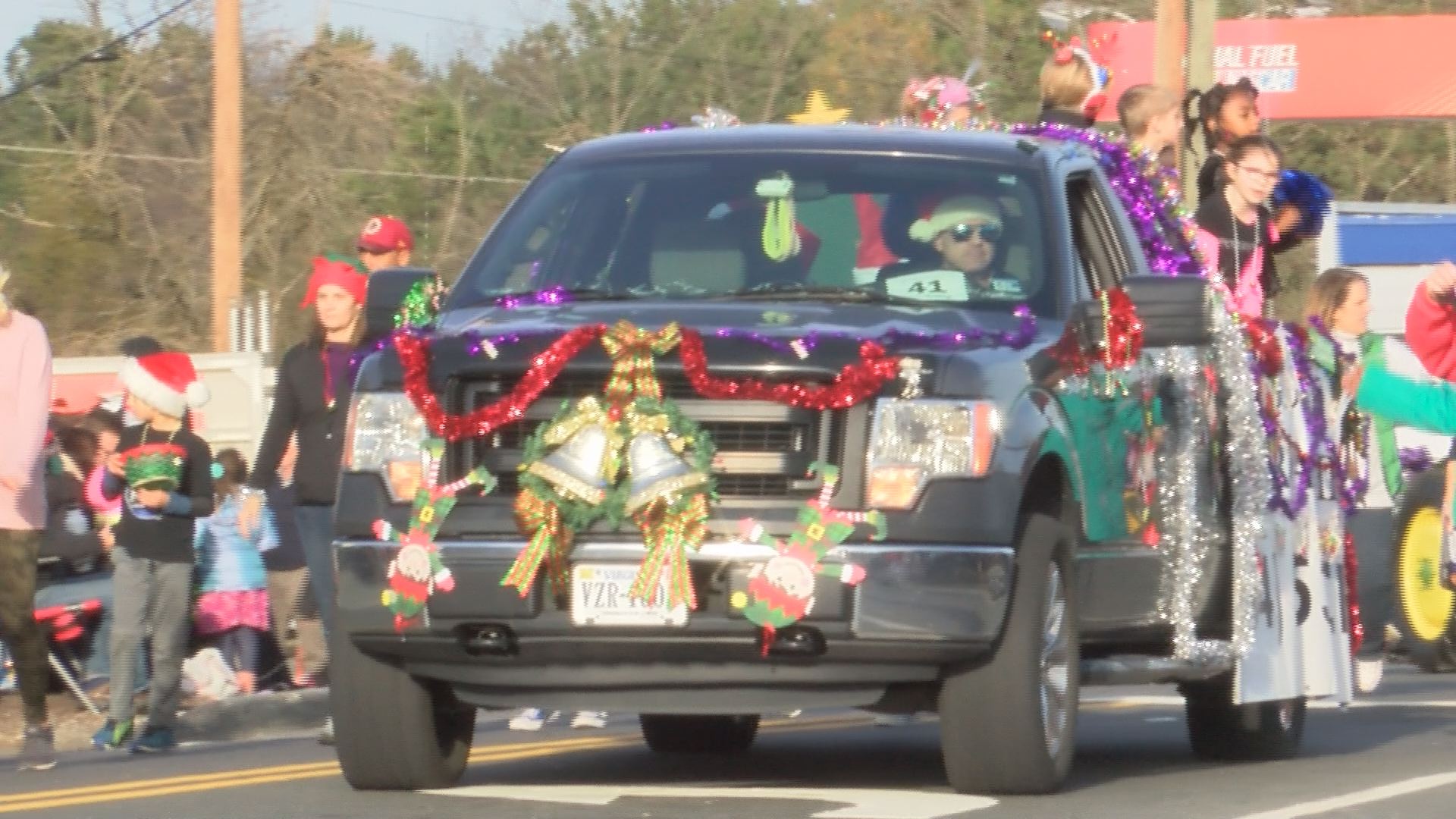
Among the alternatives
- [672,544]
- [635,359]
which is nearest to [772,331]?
[635,359]

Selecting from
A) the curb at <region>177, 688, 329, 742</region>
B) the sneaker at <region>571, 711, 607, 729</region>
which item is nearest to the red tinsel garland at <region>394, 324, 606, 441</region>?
the sneaker at <region>571, 711, 607, 729</region>

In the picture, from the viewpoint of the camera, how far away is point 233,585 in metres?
14.4

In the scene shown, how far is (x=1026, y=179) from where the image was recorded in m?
9.20

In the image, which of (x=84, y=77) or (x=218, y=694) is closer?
(x=218, y=694)

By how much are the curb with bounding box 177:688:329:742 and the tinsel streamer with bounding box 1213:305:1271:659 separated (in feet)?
15.3

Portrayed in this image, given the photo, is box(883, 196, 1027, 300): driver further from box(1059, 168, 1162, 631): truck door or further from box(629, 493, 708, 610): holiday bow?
box(629, 493, 708, 610): holiday bow

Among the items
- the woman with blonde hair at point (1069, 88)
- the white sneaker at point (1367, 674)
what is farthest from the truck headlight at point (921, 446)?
the white sneaker at point (1367, 674)

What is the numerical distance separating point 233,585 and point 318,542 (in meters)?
3.42

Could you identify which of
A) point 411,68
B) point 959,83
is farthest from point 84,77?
point 959,83

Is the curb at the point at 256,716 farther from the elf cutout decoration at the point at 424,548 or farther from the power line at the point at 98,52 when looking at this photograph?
the power line at the point at 98,52

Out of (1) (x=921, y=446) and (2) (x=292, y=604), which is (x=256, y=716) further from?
(1) (x=921, y=446)

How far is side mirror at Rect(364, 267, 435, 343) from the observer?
8.80 metres

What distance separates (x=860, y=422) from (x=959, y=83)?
4.08 m

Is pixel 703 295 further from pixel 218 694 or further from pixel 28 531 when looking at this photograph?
pixel 218 694
